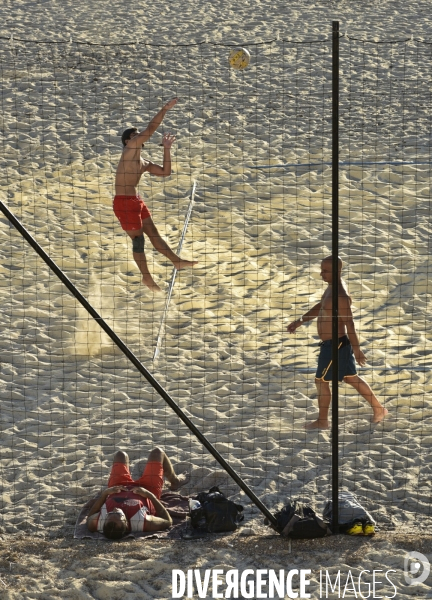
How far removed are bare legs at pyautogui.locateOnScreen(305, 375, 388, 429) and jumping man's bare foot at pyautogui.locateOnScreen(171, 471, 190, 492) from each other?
1.01 m

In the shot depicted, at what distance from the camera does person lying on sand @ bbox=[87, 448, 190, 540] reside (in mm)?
5766

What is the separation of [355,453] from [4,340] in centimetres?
314

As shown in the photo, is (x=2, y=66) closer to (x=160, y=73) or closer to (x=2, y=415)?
(x=160, y=73)

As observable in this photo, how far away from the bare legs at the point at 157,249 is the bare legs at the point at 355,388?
239 cm

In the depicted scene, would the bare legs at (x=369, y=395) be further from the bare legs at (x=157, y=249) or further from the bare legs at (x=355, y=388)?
the bare legs at (x=157, y=249)

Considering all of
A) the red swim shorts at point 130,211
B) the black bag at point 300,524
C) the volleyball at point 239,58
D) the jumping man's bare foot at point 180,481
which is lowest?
the black bag at point 300,524

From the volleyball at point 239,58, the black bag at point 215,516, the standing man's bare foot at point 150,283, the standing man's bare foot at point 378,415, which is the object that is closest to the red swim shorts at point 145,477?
the black bag at point 215,516

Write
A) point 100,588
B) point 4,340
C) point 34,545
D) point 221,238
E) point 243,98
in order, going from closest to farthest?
point 100,588 < point 34,545 < point 4,340 < point 221,238 < point 243,98

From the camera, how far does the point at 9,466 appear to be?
657 centimetres

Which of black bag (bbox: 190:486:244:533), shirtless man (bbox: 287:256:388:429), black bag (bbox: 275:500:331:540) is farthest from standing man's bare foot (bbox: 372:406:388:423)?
black bag (bbox: 190:486:244:533)

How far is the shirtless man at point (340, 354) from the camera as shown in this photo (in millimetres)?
6770

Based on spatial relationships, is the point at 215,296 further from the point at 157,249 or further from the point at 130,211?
the point at 130,211

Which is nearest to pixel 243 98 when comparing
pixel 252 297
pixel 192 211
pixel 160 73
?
pixel 160 73

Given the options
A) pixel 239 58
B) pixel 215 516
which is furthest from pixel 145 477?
pixel 239 58
